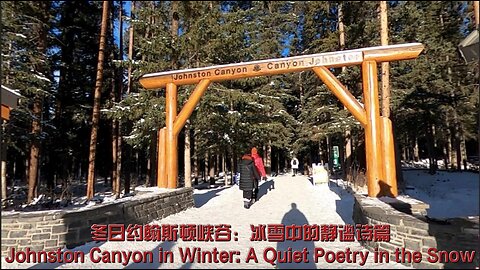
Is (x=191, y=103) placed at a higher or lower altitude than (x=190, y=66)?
lower

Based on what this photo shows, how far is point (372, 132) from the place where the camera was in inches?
295

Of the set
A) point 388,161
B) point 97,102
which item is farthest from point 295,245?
point 97,102

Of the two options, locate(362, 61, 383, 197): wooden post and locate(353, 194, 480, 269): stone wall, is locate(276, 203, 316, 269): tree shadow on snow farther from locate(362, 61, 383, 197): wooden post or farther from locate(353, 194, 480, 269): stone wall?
locate(362, 61, 383, 197): wooden post

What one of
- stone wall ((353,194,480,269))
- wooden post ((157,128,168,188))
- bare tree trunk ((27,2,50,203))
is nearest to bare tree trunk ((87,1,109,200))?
bare tree trunk ((27,2,50,203))

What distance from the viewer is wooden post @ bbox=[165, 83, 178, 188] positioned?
31.8ft

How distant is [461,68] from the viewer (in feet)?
66.2

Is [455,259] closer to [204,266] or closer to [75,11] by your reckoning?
[204,266]

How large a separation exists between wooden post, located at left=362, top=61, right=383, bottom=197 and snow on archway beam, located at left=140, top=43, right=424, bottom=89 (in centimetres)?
30

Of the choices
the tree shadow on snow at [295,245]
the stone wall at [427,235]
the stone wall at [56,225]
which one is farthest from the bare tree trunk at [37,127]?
the stone wall at [427,235]

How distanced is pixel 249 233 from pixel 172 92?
4966 mm

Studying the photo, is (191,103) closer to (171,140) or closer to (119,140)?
(171,140)

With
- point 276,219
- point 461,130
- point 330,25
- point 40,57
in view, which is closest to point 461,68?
point 461,130

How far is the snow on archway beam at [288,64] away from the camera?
7.58 m

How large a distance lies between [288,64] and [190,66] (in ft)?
23.7
